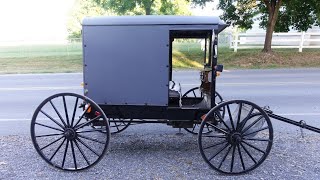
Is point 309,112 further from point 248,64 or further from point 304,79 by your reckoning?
point 248,64

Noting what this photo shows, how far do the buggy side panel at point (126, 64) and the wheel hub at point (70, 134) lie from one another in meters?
0.53

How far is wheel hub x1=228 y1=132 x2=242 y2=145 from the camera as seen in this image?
13.8ft

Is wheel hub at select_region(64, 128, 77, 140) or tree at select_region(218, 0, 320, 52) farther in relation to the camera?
tree at select_region(218, 0, 320, 52)

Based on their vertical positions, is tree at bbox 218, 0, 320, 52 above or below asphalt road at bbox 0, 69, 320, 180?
above

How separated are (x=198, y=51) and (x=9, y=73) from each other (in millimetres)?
11987

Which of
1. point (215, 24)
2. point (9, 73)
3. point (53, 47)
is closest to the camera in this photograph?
point (215, 24)

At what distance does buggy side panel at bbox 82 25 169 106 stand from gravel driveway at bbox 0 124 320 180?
874 millimetres

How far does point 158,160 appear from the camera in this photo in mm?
4590

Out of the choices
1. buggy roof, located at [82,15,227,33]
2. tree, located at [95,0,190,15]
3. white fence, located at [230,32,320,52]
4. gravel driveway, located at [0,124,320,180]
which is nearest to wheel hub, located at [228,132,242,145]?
gravel driveway, located at [0,124,320,180]

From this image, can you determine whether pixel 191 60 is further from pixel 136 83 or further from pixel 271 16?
pixel 136 83

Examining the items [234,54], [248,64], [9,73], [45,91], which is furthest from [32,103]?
[234,54]

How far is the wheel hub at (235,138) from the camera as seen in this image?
4203mm

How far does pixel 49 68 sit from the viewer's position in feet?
59.5

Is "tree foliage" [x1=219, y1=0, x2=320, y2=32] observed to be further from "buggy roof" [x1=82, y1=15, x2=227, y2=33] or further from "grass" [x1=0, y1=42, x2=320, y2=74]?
"buggy roof" [x1=82, y1=15, x2=227, y2=33]
